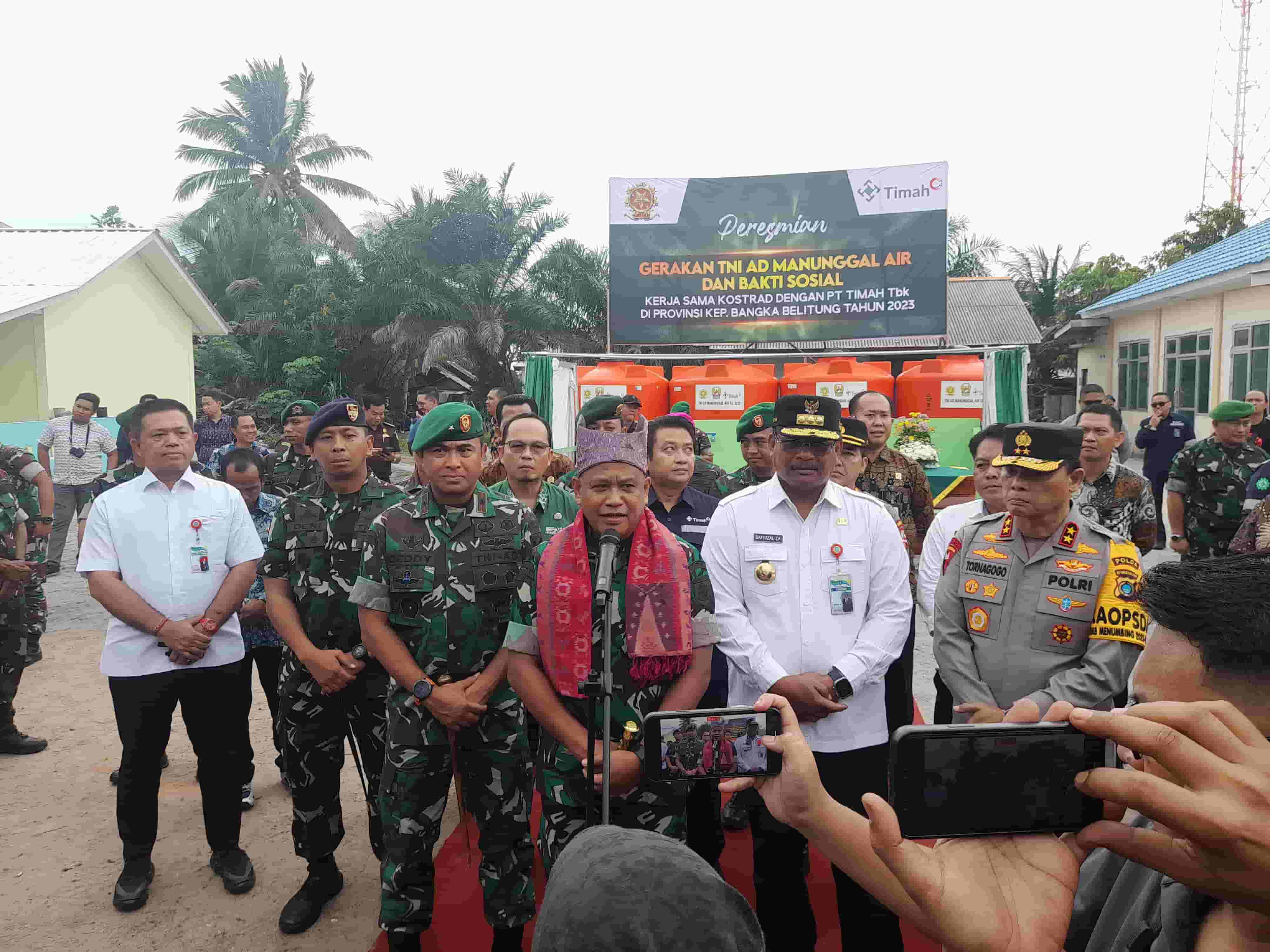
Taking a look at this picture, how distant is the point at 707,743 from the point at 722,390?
942cm

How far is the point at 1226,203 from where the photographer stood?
2436 centimetres

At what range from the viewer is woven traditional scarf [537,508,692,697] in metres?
2.56

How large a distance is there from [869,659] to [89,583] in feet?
9.79

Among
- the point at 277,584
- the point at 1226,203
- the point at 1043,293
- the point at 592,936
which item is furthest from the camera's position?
the point at 1043,293

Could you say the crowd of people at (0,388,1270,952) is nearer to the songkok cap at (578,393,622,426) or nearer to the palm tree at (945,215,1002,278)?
the songkok cap at (578,393,622,426)

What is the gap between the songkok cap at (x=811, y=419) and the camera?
10.1ft

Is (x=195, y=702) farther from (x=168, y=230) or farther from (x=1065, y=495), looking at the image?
(x=168, y=230)

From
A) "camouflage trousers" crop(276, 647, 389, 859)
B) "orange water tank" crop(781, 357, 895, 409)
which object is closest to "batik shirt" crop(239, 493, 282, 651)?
"camouflage trousers" crop(276, 647, 389, 859)

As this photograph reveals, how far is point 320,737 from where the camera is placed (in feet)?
10.8

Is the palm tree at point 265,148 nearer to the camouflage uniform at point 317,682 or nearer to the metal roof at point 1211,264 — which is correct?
the metal roof at point 1211,264

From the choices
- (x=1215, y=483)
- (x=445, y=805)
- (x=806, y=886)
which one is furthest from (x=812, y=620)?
(x=1215, y=483)

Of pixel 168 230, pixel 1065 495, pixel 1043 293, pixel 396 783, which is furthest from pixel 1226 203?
pixel 168 230

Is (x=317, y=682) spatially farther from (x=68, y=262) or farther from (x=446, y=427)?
(x=68, y=262)

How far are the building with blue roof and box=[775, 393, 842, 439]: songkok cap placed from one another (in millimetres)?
13438
